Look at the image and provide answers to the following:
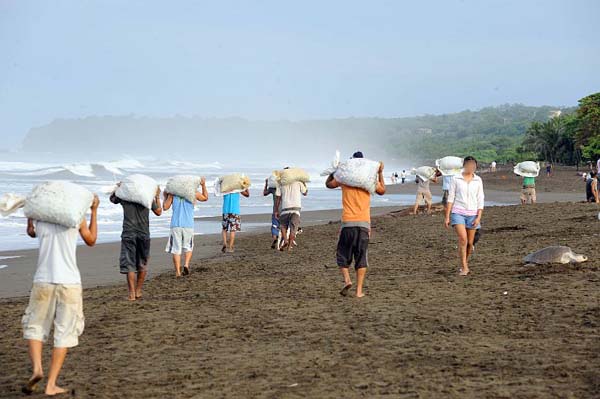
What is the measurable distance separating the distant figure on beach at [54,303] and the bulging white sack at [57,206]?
0.08 metres

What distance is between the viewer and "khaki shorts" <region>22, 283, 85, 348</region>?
5.67 meters

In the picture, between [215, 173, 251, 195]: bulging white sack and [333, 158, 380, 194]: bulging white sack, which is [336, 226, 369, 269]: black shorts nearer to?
[333, 158, 380, 194]: bulging white sack

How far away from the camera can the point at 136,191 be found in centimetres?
930

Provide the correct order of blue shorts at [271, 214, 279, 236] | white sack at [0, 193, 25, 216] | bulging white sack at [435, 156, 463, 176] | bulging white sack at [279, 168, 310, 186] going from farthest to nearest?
bulging white sack at [435, 156, 463, 176]
blue shorts at [271, 214, 279, 236]
bulging white sack at [279, 168, 310, 186]
white sack at [0, 193, 25, 216]

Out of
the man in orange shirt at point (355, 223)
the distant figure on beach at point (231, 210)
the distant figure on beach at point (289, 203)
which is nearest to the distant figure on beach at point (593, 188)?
the distant figure on beach at point (289, 203)

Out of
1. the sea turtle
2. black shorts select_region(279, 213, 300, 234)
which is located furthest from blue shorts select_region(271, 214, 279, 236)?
the sea turtle

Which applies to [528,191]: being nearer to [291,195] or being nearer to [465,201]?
[291,195]

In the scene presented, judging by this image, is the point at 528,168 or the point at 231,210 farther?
the point at 528,168

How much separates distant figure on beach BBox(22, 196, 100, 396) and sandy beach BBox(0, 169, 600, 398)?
0.32m

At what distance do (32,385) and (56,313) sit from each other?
505 millimetres

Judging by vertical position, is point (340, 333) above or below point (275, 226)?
above

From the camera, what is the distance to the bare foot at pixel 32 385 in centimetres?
565

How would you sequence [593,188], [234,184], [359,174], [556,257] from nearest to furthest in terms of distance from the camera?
[359,174] → [556,257] → [234,184] → [593,188]

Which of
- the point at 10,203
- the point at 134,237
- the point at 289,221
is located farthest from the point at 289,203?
the point at 10,203
